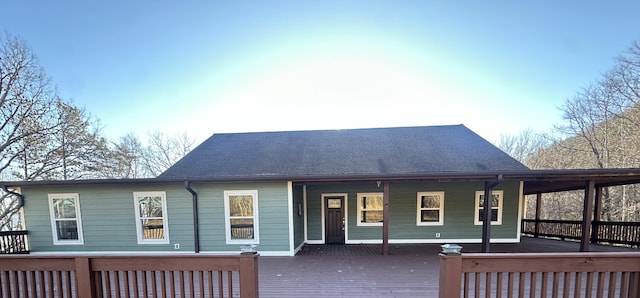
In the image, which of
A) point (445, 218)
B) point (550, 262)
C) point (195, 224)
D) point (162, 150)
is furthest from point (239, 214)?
point (162, 150)

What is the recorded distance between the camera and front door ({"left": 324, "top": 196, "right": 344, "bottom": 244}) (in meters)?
7.55

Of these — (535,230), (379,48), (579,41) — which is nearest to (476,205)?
(535,230)

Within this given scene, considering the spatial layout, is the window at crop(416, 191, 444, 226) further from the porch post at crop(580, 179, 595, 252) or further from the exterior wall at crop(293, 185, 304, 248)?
the exterior wall at crop(293, 185, 304, 248)

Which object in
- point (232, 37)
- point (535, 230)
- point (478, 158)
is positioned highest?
point (232, 37)

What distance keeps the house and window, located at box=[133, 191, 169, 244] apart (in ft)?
0.09

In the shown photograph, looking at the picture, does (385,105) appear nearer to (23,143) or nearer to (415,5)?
(415,5)

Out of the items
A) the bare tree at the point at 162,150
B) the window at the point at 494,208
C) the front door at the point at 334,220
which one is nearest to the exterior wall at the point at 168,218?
the front door at the point at 334,220

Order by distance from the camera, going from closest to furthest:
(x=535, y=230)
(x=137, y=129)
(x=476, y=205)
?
(x=476, y=205) → (x=535, y=230) → (x=137, y=129)

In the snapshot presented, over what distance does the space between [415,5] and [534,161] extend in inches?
534

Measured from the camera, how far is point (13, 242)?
6082 millimetres

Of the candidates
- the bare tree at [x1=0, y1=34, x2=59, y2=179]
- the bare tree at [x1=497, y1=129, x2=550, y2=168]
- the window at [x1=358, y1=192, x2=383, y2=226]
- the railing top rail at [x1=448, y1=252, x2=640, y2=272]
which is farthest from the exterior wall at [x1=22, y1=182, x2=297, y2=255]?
the bare tree at [x1=497, y1=129, x2=550, y2=168]

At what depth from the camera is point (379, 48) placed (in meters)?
8.81

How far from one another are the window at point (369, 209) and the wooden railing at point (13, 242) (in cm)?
949

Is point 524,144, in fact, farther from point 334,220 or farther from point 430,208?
point 334,220
